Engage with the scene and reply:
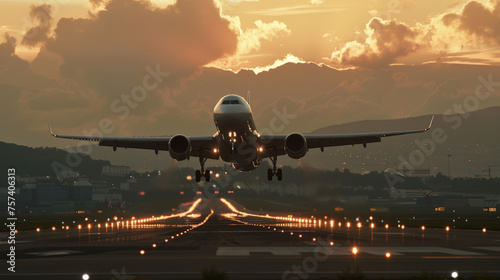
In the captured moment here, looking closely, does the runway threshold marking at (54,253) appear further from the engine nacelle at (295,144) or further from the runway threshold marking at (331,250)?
the engine nacelle at (295,144)

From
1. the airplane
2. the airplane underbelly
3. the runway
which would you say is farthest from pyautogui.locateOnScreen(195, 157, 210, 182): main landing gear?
the runway

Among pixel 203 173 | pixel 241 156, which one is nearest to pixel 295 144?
pixel 241 156

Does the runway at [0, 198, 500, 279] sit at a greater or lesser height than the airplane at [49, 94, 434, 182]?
lesser

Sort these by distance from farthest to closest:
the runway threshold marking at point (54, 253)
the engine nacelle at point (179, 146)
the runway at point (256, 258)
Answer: the engine nacelle at point (179, 146) < the runway threshold marking at point (54, 253) < the runway at point (256, 258)

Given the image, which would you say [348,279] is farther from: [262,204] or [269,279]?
[262,204]

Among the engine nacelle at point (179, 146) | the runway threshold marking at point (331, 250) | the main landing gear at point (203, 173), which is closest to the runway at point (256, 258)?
the runway threshold marking at point (331, 250)

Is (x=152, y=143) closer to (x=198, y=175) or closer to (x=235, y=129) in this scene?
(x=198, y=175)

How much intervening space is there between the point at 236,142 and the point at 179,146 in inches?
186

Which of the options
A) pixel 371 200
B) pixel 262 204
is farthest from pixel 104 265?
pixel 262 204

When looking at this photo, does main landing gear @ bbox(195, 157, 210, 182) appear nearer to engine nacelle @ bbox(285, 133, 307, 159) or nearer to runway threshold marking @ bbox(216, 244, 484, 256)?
engine nacelle @ bbox(285, 133, 307, 159)

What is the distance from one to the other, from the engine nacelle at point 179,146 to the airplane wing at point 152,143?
11.3ft

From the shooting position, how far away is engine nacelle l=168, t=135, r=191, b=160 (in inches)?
2091

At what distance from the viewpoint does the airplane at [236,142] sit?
50594mm

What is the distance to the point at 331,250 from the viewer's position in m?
37.8
